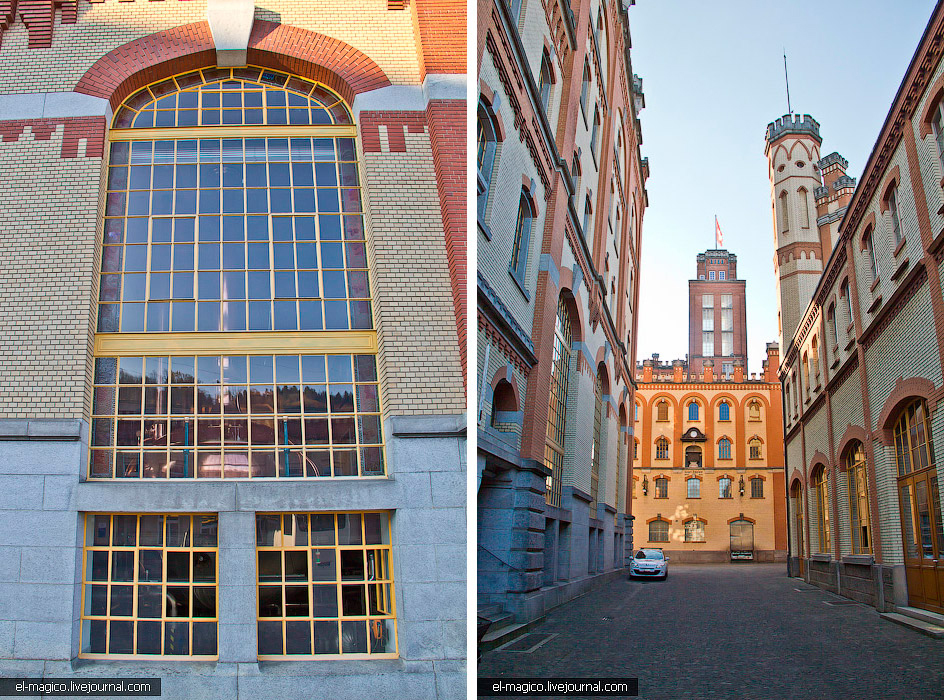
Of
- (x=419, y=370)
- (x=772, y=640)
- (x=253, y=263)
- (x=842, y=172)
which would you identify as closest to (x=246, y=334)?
(x=253, y=263)

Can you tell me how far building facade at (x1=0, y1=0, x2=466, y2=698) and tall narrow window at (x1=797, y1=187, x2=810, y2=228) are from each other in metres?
35.8

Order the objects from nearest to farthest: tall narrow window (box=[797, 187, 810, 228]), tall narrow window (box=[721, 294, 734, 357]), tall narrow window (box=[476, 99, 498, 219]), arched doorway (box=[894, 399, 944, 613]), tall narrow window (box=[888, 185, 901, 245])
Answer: tall narrow window (box=[476, 99, 498, 219]) → arched doorway (box=[894, 399, 944, 613]) → tall narrow window (box=[888, 185, 901, 245]) → tall narrow window (box=[797, 187, 810, 228]) → tall narrow window (box=[721, 294, 734, 357])

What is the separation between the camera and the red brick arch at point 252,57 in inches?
424

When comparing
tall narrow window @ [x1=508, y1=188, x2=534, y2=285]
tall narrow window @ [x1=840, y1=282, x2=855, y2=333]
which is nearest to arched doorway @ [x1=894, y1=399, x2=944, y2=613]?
tall narrow window @ [x1=840, y1=282, x2=855, y2=333]

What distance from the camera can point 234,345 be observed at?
985cm

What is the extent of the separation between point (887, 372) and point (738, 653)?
7.94 meters

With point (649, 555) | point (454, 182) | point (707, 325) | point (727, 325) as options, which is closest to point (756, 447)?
point (649, 555)

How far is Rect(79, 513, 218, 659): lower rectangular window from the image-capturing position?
29.9ft

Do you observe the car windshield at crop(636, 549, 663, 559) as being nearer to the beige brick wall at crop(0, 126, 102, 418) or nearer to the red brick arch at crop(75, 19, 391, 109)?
the red brick arch at crop(75, 19, 391, 109)

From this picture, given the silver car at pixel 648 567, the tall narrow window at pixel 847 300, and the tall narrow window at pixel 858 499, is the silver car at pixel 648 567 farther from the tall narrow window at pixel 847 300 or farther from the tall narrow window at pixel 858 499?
the tall narrow window at pixel 847 300

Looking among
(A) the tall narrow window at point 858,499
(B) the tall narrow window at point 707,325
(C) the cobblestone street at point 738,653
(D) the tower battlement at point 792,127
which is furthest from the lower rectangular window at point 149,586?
(B) the tall narrow window at point 707,325

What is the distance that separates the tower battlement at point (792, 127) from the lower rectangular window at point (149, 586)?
1644 inches

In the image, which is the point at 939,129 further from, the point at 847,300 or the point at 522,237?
the point at 847,300

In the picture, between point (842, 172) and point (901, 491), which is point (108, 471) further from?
point (842, 172)
